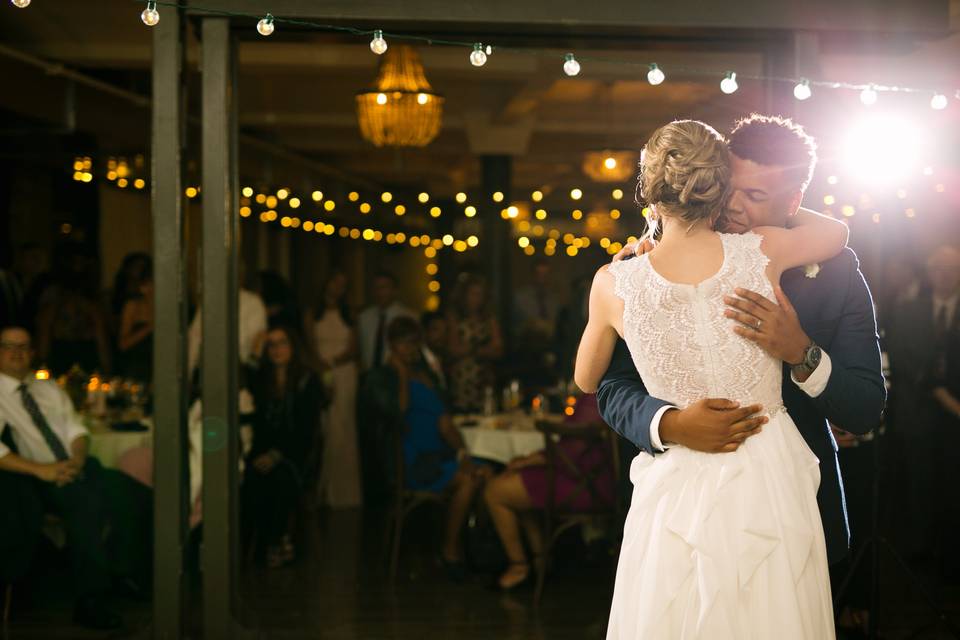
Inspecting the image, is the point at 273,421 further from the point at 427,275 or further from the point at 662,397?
the point at 427,275

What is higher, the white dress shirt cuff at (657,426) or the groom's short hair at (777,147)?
the groom's short hair at (777,147)

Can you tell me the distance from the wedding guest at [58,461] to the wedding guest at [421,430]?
5.34 feet

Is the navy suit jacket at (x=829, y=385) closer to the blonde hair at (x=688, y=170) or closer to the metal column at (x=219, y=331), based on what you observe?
the blonde hair at (x=688, y=170)

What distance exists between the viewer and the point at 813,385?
93.4 inches

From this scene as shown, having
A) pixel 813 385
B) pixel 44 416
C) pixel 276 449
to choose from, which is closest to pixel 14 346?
pixel 44 416

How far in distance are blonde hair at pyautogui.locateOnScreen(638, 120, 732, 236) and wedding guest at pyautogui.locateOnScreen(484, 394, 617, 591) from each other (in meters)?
3.27

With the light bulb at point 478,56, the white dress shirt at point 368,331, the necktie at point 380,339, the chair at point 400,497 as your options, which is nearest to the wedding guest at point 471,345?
the necktie at point 380,339

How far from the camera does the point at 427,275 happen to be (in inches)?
939

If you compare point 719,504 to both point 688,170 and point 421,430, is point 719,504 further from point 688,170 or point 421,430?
point 421,430

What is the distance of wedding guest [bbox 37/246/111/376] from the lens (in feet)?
23.4

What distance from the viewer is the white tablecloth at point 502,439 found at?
19.3 feet

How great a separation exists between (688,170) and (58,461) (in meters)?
3.73

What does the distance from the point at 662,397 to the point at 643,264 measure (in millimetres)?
290

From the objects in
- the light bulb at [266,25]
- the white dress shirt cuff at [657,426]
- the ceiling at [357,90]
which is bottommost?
the white dress shirt cuff at [657,426]
